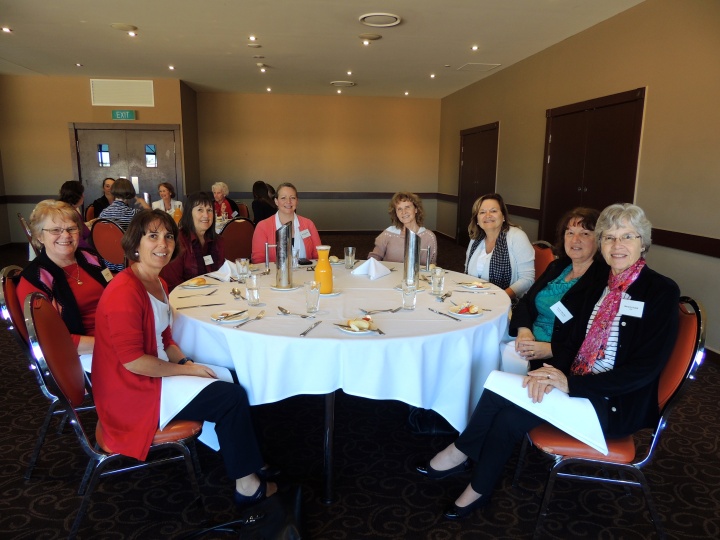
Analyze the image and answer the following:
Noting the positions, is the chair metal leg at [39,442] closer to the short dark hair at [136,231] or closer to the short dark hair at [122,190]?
the short dark hair at [136,231]

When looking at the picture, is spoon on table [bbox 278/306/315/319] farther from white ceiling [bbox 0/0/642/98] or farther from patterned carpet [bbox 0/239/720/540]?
white ceiling [bbox 0/0/642/98]

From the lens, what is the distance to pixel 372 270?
317cm

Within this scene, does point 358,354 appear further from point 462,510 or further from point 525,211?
point 525,211

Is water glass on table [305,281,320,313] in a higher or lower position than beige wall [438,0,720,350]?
lower

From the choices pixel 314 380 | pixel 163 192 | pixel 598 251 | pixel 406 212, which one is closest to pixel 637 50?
pixel 406 212

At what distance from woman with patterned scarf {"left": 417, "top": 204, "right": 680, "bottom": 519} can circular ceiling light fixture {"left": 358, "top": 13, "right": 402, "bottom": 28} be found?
4.13 metres

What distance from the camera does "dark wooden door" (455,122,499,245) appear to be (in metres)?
8.47

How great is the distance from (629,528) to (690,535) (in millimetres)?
232

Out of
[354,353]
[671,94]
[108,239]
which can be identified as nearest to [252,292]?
[354,353]

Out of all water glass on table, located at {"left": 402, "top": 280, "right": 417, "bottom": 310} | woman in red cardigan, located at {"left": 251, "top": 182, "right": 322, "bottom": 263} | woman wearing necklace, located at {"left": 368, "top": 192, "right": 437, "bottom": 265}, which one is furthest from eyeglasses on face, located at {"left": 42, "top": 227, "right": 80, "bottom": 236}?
woman wearing necklace, located at {"left": 368, "top": 192, "right": 437, "bottom": 265}

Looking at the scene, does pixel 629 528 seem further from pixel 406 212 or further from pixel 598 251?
pixel 406 212

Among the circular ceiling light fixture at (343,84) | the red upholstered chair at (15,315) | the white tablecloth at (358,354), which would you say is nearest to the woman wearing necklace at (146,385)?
the white tablecloth at (358,354)

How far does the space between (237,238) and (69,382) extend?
9.70 feet

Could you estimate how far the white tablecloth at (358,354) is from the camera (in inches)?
78.1
